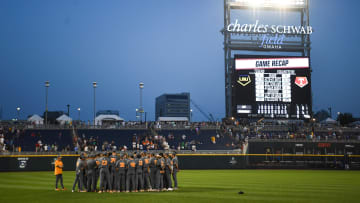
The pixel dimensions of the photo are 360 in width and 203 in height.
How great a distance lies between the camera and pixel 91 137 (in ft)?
136

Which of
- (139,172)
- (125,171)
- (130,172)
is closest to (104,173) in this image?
(125,171)

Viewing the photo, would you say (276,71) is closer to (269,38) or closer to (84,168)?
(269,38)

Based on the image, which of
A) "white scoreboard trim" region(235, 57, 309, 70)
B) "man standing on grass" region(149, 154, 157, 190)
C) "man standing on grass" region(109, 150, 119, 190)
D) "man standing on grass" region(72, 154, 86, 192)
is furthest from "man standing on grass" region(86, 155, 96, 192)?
"white scoreboard trim" region(235, 57, 309, 70)

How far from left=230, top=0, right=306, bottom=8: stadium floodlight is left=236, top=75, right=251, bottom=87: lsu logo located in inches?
340

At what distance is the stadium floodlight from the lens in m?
45.1

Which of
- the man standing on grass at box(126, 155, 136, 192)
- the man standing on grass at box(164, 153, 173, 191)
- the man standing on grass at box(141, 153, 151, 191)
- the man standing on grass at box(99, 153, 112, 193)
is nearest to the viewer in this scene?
the man standing on grass at box(99, 153, 112, 193)

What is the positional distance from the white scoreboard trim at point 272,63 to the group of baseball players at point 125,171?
27199mm

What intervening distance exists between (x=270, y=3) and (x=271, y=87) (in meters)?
10.4

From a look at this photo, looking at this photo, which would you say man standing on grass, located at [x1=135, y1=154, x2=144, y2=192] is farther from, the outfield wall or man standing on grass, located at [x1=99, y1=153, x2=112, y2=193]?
the outfield wall

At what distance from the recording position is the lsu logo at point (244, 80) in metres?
41.7

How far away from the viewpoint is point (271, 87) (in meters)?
42.0

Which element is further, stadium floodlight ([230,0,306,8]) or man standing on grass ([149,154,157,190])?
stadium floodlight ([230,0,306,8])

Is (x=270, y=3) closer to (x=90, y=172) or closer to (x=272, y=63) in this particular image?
(x=272, y=63)

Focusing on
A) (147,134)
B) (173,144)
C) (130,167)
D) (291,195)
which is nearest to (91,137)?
(147,134)
